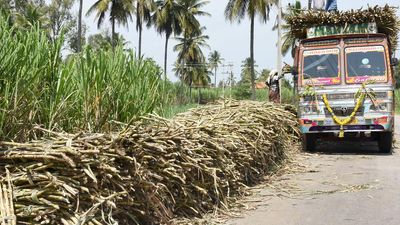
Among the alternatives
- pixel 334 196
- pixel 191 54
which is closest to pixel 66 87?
pixel 334 196

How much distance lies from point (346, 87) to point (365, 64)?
2.49ft

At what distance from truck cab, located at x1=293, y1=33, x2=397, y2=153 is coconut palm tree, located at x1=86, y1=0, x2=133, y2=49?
32.5 metres

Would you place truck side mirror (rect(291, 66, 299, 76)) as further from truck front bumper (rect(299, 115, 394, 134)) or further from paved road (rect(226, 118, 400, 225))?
paved road (rect(226, 118, 400, 225))

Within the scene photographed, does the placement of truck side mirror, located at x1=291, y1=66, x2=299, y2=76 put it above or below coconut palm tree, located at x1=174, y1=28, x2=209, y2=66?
below

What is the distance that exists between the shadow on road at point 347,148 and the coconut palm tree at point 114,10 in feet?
102

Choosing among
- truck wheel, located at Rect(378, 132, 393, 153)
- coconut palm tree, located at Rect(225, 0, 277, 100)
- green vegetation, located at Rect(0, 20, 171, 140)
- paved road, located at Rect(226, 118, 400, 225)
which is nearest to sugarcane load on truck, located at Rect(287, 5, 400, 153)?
truck wheel, located at Rect(378, 132, 393, 153)

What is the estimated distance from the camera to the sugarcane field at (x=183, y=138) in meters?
4.13

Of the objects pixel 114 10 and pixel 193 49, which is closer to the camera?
pixel 114 10

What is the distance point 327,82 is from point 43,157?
9445mm

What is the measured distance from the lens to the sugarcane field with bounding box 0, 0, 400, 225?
4129 mm

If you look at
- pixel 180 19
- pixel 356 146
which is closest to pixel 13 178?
pixel 356 146

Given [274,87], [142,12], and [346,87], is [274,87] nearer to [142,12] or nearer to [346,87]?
[346,87]

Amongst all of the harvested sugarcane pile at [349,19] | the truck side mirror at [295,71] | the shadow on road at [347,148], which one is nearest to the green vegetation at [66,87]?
the truck side mirror at [295,71]

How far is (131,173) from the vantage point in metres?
4.70
